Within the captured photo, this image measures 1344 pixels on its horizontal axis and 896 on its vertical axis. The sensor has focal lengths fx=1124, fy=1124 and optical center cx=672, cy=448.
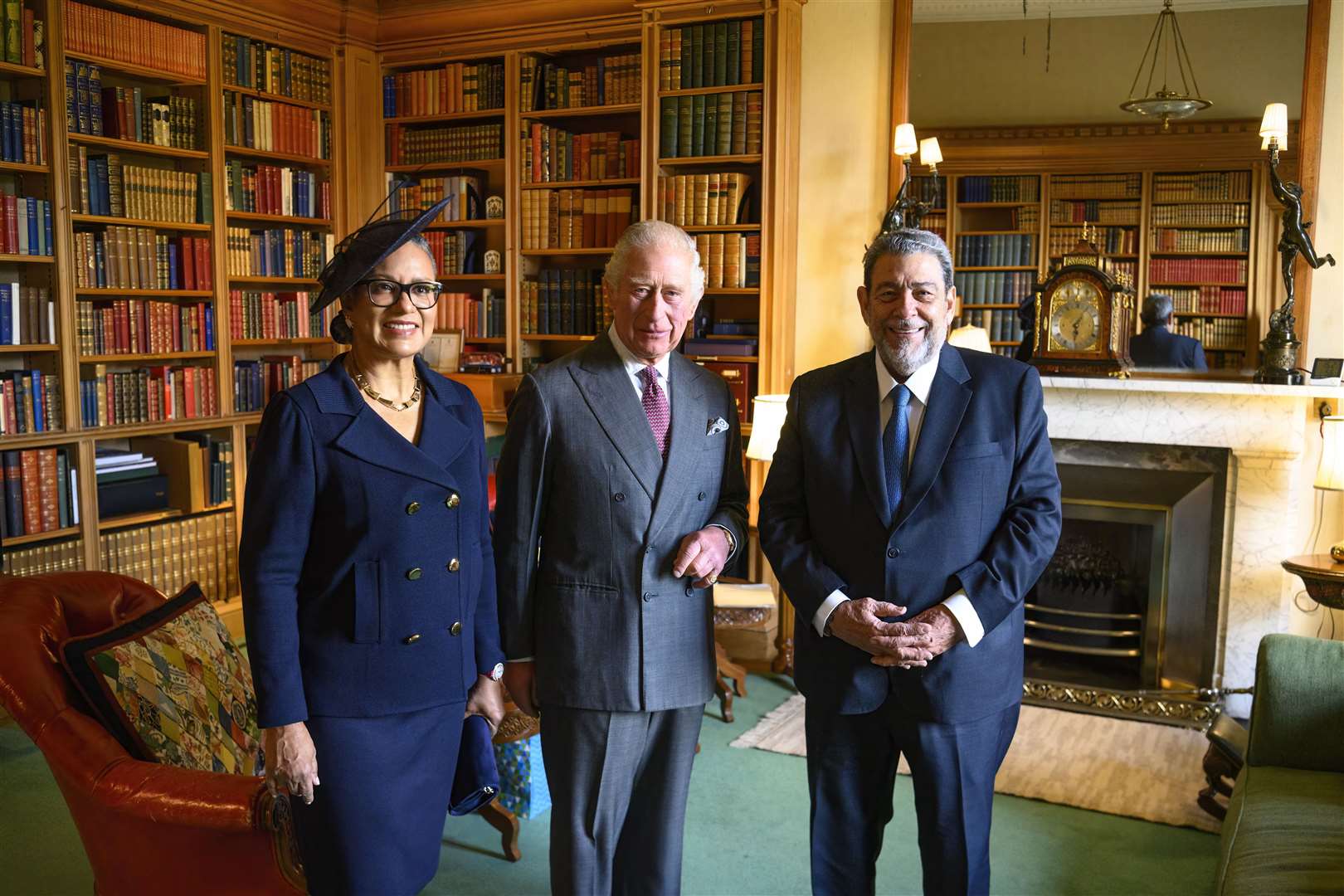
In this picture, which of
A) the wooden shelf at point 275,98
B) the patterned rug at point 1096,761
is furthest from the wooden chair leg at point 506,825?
the wooden shelf at point 275,98

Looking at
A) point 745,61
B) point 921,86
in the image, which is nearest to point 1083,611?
point 921,86

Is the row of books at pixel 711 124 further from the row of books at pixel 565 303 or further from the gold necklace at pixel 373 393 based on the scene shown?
the gold necklace at pixel 373 393

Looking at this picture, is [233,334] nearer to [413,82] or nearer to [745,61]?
[413,82]

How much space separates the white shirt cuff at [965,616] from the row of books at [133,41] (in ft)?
13.3

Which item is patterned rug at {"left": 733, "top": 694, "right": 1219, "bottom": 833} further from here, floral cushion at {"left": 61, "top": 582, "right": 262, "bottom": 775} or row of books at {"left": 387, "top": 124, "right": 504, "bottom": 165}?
row of books at {"left": 387, "top": 124, "right": 504, "bottom": 165}

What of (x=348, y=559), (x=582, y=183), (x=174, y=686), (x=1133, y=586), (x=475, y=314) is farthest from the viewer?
(x=475, y=314)

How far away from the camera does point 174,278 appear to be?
4.85m

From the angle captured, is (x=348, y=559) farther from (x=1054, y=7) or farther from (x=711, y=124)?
(x=1054, y=7)

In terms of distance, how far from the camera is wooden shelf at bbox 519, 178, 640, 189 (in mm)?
4965

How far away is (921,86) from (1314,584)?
2.27 m

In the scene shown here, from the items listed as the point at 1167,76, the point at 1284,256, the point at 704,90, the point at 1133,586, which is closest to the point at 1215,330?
the point at 1284,256

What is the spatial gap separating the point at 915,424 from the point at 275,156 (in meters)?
4.03

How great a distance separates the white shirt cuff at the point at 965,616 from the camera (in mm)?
1974

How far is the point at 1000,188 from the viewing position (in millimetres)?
4234
